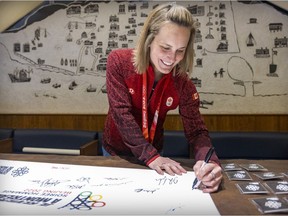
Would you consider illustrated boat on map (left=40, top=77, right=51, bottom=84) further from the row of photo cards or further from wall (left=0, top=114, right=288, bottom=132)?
the row of photo cards

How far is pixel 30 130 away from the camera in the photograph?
2846mm

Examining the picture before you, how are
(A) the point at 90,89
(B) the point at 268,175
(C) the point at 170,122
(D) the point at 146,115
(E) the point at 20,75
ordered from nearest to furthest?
1. (B) the point at 268,175
2. (D) the point at 146,115
3. (C) the point at 170,122
4. (A) the point at 90,89
5. (E) the point at 20,75

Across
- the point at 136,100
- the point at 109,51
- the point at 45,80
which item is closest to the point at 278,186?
the point at 136,100

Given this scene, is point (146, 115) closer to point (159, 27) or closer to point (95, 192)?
point (159, 27)

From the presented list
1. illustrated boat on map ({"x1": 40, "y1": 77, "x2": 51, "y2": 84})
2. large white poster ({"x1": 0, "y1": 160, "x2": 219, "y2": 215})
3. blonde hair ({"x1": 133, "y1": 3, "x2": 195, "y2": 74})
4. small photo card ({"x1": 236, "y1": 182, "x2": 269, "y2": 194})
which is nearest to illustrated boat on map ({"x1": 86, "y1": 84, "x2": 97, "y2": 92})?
illustrated boat on map ({"x1": 40, "y1": 77, "x2": 51, "y2": 84})

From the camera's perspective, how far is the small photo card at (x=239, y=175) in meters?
0.96

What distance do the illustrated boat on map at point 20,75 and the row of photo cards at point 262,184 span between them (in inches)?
101

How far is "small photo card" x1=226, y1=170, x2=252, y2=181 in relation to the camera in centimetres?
96

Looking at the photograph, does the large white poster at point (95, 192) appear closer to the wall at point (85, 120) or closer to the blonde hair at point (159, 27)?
the blonde hair at point (159, 27)

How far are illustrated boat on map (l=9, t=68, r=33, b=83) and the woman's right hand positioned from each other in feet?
8.04

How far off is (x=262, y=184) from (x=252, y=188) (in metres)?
0.07

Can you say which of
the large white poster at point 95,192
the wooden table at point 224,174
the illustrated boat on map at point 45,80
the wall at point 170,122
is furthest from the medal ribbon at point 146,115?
the illustrated boat on map at point 45,80

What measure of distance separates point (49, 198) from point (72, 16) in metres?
2.55

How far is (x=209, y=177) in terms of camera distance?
0.88m
